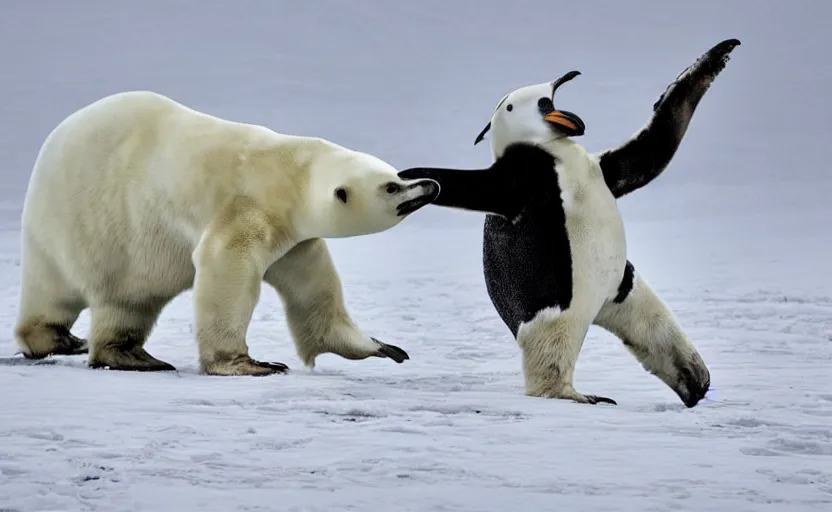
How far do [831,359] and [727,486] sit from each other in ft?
10.9

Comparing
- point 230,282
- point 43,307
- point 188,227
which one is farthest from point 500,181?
point 43,307

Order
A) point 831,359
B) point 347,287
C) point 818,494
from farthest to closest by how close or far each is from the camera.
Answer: point 347,287
point 831,359
point 818,494

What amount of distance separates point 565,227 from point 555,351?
1.74 ft

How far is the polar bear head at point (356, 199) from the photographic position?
5.27 m

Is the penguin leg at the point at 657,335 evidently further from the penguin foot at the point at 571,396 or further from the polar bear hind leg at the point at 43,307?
the polar bear hind leg at the point at 43,307

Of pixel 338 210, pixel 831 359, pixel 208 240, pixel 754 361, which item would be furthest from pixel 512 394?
pixel 831 359

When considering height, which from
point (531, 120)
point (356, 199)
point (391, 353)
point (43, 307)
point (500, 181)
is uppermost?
point (531, 120)

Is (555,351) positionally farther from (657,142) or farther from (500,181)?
(657,142)

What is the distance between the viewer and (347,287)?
11008 mm

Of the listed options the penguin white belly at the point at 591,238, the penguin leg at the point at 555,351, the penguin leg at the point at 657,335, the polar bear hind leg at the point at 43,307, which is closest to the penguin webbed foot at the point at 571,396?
the penguin leg at the point at 555,351

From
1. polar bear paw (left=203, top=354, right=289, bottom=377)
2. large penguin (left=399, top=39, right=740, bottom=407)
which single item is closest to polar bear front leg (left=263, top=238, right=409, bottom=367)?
polar bear paw (left=203, top=354, right=289, bottom=377)

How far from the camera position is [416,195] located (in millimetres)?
4898

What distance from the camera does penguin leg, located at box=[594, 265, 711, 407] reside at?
5.12 m

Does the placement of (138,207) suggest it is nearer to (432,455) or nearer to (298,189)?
(298,189)
